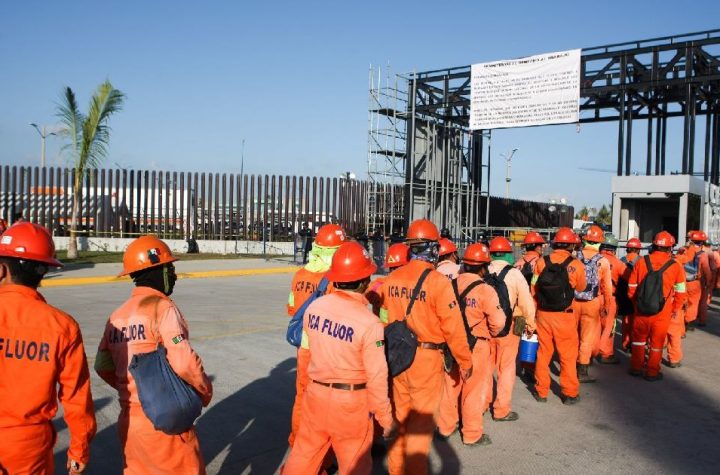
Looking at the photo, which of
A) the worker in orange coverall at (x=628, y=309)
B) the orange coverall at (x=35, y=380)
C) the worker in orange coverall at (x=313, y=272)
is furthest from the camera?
the worker in orange coverall at (x=628, y=309)

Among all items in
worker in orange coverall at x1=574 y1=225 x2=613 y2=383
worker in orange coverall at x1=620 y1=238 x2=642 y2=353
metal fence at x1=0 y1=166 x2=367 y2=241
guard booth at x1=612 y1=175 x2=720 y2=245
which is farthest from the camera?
metal fence at x1=0 y1=166 x2=367 y2=241

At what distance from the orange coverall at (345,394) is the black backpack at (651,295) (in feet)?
16.7

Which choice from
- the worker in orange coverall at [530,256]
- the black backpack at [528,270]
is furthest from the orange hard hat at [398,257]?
the black backpack at [528,270]

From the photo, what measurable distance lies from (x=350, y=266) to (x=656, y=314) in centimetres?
531

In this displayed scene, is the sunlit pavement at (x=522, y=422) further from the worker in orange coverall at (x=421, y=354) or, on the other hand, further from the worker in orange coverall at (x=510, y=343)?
the worker in orange coverall at (x=421, y=354)

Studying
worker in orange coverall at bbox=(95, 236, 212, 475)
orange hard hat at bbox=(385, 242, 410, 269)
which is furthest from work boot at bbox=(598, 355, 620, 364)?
worker in orange coverall at bbox=(95, 236, 212, 475)

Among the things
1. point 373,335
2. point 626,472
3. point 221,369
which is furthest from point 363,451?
point 221,369

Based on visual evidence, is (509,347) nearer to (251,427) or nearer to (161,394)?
(251,427)

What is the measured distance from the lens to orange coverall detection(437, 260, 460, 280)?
5.91 m

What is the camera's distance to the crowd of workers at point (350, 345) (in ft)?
9.21

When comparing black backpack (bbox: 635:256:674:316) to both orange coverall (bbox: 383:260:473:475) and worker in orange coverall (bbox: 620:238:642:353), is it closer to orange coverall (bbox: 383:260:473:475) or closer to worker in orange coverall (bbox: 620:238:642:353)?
worker in orange coverall (bbox: 620:238:642:353)

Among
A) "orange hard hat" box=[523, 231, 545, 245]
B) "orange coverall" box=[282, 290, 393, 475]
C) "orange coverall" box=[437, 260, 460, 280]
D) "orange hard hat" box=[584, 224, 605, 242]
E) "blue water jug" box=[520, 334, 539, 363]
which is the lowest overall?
"blue water jug" box=[520, 334, 539, 363]

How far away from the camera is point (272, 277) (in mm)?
18047

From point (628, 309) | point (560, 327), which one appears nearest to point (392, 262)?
point (560, 327)
